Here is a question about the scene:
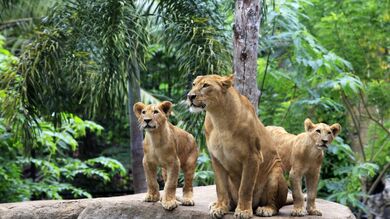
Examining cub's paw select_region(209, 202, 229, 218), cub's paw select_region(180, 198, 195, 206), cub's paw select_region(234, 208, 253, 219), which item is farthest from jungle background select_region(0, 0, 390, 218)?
cub's paw select_region(234, 208, 253, 219)

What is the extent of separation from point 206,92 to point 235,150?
0.56m

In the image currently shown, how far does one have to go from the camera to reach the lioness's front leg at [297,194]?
6.09 meters

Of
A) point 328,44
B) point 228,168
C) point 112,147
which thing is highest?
point 328,44

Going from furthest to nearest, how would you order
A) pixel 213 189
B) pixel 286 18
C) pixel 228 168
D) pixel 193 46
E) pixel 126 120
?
pixel 126 120
pixel 286 18
pixel 193 46
pixel 213 189
pixel 228 168

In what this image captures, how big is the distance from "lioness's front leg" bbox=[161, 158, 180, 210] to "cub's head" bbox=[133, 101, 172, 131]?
0.39 m

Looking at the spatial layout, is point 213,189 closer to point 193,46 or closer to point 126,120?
point 193,46

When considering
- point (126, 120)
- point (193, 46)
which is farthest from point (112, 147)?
point (193, 46)

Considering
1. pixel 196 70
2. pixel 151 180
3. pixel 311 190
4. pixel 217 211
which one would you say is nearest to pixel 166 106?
pixel 151 180

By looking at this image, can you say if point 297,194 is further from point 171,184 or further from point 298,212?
point 171,184

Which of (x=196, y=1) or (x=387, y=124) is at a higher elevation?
(x=196, y=1)

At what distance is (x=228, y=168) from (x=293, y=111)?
473cm

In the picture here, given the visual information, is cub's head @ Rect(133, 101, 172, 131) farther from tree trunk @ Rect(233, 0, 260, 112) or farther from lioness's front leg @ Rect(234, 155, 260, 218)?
tree trunk @ Rect(233, 0, 260, 112)

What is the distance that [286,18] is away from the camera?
33.8 feet

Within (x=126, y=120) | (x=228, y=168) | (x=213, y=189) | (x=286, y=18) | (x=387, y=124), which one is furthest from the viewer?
(x=126, y=120)
